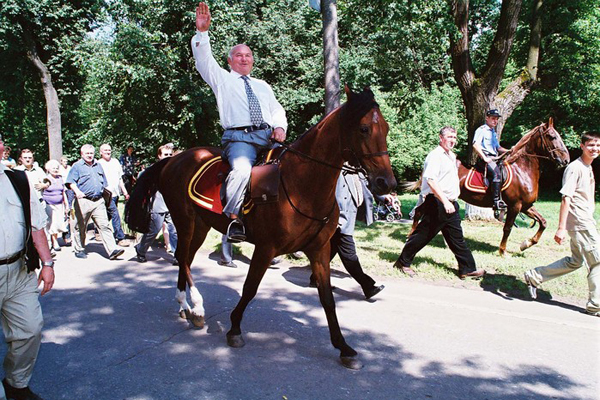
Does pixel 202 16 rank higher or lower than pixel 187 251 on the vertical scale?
higher

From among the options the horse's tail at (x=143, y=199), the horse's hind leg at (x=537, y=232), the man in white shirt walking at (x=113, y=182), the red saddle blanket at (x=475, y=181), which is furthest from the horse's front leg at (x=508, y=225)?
the man in white shirt walking at (x=113, y=182)

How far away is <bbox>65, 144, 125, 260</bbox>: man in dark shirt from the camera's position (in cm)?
830

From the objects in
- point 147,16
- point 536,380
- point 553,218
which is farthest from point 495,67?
point 147,16

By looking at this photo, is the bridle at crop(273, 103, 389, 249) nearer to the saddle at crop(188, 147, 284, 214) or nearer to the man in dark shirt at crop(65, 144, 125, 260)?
the saddle at crop(188, 147, 284, 214)

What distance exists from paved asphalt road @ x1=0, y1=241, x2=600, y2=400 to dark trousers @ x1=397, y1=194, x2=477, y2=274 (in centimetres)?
57

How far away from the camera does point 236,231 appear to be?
4270 mm

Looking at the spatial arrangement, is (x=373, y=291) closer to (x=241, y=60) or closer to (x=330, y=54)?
(x=241, y=60)

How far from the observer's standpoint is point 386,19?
11797 millimetres

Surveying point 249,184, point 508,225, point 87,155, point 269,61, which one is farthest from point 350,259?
point 269,61

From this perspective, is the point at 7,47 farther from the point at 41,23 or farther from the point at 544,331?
the point at 544,331

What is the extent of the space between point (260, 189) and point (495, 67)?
9396 millimetres

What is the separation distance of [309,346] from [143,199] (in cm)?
306

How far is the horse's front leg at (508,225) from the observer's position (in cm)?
845

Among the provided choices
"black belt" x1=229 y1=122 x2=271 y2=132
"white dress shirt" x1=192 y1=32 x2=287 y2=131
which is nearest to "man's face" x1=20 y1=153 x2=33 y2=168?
"white dress shirt" x1=192 y1=32 x2=287 y2=131
